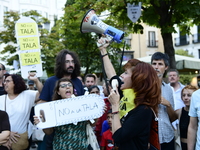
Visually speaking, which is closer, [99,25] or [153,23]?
[99,25]

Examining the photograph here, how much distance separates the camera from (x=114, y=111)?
2.78 meters

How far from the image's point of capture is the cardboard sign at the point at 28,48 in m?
4.66

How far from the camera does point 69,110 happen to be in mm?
3539

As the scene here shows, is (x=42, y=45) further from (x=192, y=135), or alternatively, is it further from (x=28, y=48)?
(x=192, y=135)

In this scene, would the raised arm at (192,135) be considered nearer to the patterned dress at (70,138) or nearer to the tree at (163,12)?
the patterned dress at (70,138)

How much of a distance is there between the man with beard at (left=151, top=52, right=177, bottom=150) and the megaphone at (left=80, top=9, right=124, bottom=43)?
0.80 meters

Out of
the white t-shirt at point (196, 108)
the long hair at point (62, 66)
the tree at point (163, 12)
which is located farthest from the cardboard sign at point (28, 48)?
the tree at point (163, 12)

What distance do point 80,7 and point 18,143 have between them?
22.3ft

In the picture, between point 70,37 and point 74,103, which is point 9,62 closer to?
point 70,37

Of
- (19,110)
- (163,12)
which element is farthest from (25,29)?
(163,12)

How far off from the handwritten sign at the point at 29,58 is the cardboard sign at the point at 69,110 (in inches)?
53.4

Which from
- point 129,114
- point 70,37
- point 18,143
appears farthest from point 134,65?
point 70,37

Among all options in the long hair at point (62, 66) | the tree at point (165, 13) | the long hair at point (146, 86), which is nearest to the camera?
the long hair at point (146, 86)

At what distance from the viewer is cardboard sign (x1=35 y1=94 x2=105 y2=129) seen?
11.3 ft
